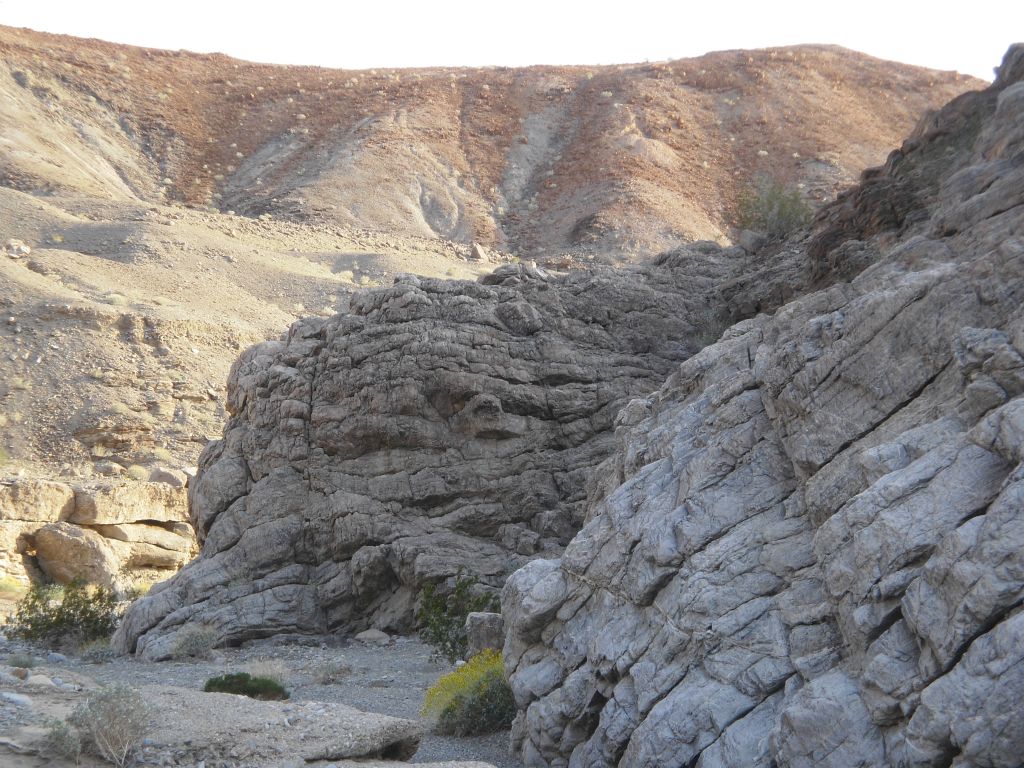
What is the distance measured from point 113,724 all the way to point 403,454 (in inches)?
500

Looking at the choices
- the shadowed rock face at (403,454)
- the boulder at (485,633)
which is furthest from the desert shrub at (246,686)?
the shadowed rock face at (403,454)

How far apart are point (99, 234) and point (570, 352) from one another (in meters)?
33.8

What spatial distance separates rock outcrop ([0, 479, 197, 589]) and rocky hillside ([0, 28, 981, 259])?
29304 mm

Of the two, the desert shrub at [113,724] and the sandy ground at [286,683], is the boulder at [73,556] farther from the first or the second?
the desert shrub at [113,724]

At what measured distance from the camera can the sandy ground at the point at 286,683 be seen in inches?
417

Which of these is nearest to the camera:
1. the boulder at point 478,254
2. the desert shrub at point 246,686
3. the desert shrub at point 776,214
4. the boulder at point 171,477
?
the desert shrub at point 246,686

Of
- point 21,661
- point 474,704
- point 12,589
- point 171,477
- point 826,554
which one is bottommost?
point 474,704

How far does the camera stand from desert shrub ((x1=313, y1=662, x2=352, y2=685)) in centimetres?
1750

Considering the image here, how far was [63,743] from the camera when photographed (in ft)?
31.5

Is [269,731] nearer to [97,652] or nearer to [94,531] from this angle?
[97,652]

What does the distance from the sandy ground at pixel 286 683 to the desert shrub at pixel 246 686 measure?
491 mm

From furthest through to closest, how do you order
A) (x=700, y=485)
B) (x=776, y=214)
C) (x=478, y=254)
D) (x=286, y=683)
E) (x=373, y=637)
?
(x=478, y=254) < (x=776, y=214) < (x=373, y=637) < (x=286, y=683) < (x=700, y=485)

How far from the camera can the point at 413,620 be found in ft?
68.5

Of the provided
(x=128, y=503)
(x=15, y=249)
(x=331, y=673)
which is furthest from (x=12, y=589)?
(x=15, y=249)
